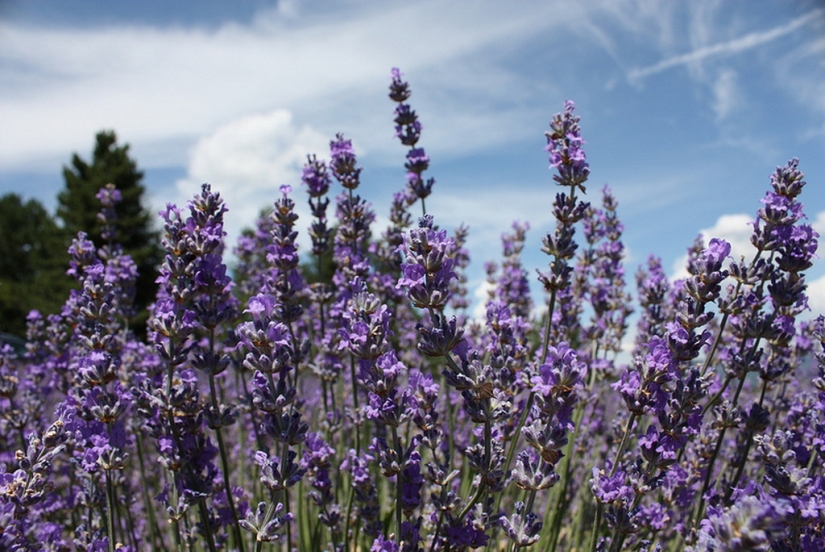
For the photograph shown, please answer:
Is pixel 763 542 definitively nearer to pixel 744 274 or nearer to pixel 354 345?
pixel 354 345

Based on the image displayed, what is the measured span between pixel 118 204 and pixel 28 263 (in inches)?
560

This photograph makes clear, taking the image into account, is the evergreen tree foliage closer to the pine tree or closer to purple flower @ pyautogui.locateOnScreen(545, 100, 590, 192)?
the pine tree

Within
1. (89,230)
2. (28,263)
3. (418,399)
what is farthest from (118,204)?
(418,399)

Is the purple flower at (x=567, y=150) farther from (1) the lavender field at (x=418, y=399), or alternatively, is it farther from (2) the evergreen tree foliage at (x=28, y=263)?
(2) the evergreen tree foliage at (x=28, y=263)

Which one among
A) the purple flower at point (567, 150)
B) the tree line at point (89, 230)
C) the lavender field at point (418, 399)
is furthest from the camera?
the tree line at point (89, 230)

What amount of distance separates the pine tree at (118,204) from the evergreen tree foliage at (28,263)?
4.75ft

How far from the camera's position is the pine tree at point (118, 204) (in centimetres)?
2702

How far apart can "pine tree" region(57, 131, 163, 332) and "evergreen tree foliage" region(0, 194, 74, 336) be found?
4.75ft

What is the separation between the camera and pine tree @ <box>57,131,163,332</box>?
88.6 feet

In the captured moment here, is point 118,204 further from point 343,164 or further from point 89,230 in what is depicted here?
point 343,164

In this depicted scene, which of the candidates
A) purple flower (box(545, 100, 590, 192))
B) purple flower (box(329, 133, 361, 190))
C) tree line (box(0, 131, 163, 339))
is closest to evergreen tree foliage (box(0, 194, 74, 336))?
tree line (box(0, 131, 163, 339))

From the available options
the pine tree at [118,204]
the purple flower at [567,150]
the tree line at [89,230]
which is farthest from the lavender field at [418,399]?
the pine tree at [118,204]

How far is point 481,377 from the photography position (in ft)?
6.40

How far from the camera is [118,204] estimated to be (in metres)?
27.9
